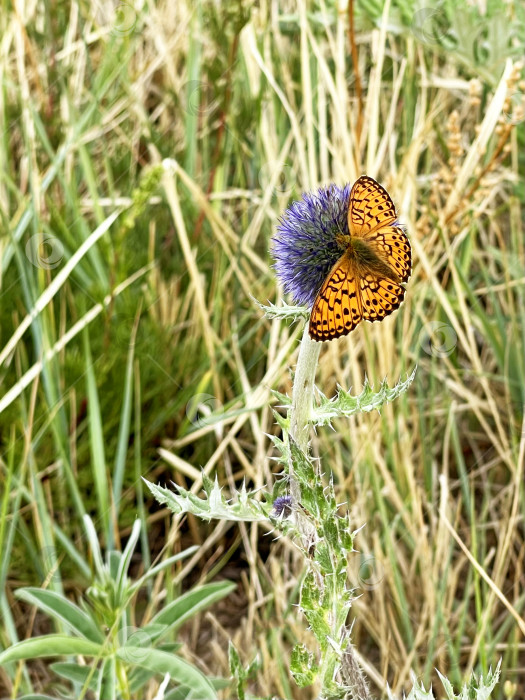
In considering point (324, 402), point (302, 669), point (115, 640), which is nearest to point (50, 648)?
point (115, 640)

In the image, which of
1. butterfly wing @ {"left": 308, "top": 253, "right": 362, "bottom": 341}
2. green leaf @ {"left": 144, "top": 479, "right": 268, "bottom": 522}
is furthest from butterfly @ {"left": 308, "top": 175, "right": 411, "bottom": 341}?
green leaf @ {"left": 144, "top": 479, "right": 268, "bottom": 522}

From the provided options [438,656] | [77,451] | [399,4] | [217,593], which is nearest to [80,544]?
[77,451]

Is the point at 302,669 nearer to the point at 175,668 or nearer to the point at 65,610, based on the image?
the point at 175,668

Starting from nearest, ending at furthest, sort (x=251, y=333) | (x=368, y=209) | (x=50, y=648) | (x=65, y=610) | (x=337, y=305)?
(x=337, y=305) → (x=368, y=209) → (x=50, y=648) → (x=65, y=610) → (x=251, y=333)

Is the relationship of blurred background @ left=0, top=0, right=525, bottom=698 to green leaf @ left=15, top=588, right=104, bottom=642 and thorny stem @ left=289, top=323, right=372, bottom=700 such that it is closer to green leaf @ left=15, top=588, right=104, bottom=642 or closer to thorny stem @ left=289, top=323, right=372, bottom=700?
green leaf @ left=15, top=588, right=104, bottom=642

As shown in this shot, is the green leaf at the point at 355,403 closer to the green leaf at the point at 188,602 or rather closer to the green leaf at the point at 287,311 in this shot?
the green leaf at the point at 287,311

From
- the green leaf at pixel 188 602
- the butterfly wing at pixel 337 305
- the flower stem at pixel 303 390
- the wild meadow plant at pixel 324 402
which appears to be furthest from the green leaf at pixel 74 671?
the butterfly wing at pixel 337 305
